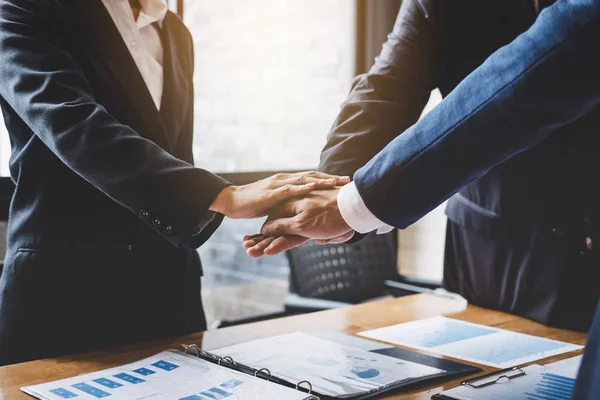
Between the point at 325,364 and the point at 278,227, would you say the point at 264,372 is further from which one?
the point at 278,227

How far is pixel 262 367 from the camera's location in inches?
43.0

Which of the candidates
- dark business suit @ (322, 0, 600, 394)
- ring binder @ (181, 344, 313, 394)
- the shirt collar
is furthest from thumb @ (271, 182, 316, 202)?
the shirt collar

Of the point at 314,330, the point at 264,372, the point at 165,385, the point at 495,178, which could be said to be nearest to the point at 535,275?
the point at 495,178

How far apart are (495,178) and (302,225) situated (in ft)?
1.42

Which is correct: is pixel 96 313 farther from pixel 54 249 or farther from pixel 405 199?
pixel 405 199

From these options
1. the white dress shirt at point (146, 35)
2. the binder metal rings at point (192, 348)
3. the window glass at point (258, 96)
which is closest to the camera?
the binder metal rings at point (192, 348)

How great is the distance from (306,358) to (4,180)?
1.19m

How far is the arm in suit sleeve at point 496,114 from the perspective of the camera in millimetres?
899

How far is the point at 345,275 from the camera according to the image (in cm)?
277

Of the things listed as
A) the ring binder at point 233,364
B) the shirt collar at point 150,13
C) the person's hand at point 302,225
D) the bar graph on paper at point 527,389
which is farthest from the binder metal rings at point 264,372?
the shirt collar at point 150,13

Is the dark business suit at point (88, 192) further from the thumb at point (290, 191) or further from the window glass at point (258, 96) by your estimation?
the window glass at point (258, 96)

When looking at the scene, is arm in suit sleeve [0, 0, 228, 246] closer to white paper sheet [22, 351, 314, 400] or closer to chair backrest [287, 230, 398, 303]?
white paper sheet [22, 351, 314, 400]

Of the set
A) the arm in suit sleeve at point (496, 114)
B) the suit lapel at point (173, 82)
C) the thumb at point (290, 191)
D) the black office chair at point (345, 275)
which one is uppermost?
the suit lapel at point (173, 82)

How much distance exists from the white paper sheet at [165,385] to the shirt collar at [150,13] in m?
0.81
